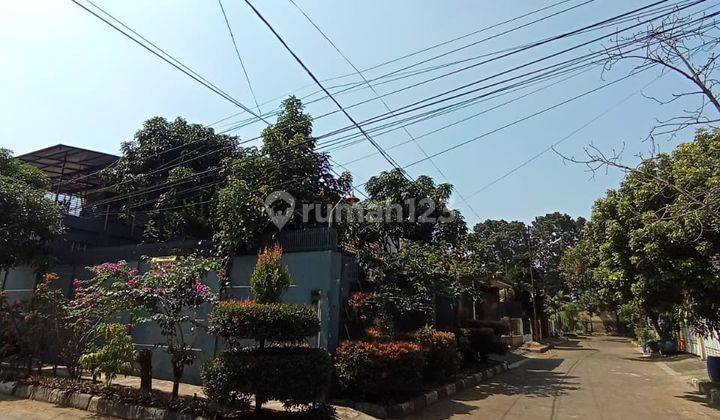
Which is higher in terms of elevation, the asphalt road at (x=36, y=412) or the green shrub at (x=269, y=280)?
the green shrub at (x=269, y=280)

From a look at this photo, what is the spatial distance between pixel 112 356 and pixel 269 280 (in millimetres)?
3302

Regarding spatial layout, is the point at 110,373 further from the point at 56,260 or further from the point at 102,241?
the point at 102,241

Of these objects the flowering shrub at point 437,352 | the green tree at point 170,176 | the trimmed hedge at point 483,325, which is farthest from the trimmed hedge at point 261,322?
the trimmed hedge at point 483,325

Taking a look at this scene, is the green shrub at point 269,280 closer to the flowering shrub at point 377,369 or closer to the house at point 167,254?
the house at point 167,254

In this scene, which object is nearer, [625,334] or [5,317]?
[5,317]

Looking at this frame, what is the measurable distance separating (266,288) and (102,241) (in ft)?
43.9

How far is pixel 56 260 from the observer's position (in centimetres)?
1363

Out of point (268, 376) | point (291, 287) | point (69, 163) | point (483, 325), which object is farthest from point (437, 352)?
point (69, 163)

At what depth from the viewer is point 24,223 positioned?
12391 mm

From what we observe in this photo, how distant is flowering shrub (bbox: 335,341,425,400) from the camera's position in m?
8.16

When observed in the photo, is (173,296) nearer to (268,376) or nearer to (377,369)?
(268,376)

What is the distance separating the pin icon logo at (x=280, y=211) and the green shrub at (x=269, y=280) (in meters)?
2.77

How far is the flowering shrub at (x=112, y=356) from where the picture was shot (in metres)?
7.94

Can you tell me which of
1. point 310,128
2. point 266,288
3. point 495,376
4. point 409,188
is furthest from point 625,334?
point 266,288
